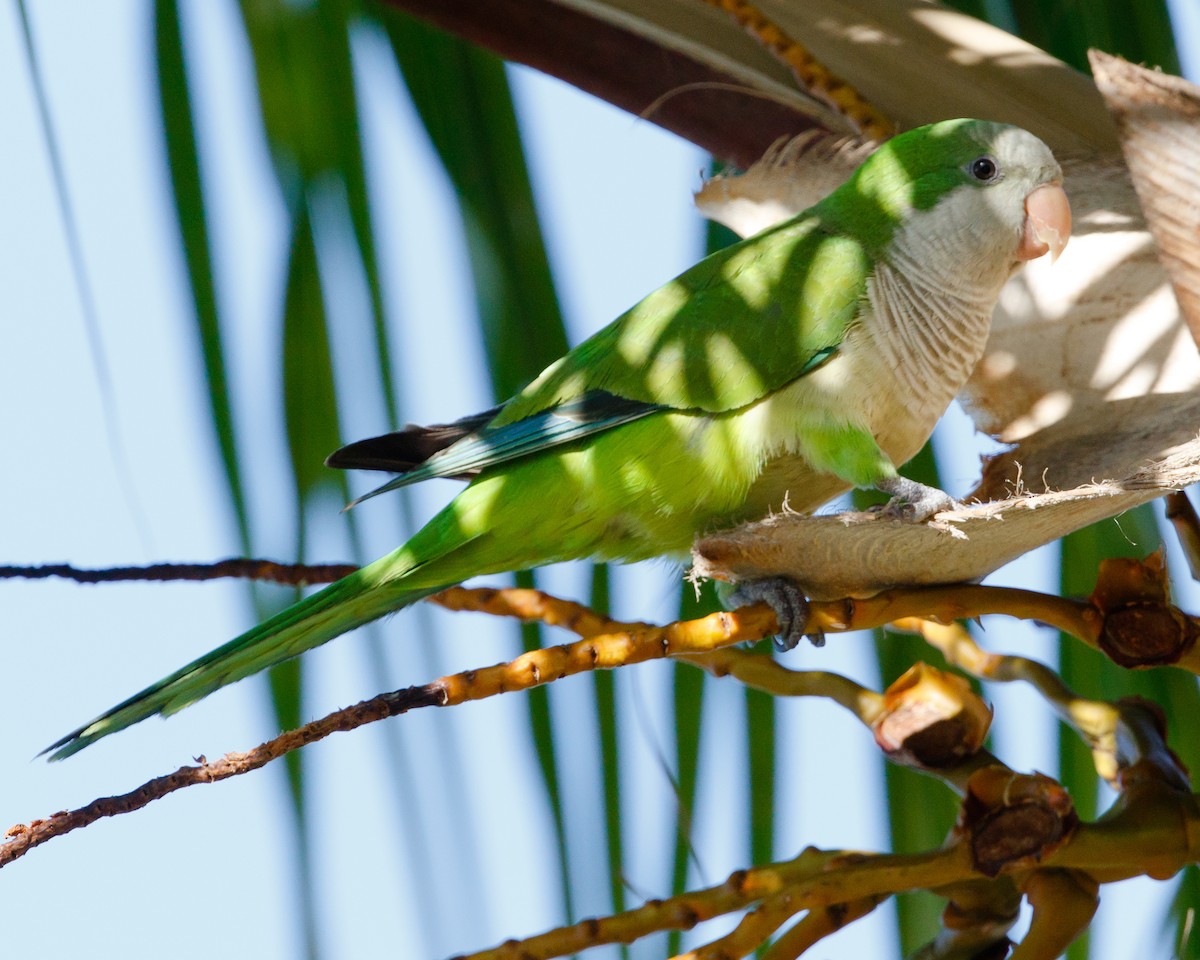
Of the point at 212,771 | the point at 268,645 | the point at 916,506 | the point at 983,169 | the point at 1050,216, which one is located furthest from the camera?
the point at 983,169

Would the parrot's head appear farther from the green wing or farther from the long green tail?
the long green tail

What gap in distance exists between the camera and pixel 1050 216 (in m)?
1.02

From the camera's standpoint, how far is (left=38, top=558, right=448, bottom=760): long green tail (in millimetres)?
807

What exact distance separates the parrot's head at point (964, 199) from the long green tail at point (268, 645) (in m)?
0.56

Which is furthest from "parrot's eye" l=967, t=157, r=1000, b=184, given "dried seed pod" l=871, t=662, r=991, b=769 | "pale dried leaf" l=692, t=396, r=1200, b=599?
"dried seed pod" l=871, t=662, r=991, b=769

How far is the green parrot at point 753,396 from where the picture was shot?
42.0 inches

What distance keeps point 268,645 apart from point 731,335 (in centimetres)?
50

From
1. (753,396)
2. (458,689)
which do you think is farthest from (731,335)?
(458,689)

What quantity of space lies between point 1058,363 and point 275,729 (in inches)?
27.0

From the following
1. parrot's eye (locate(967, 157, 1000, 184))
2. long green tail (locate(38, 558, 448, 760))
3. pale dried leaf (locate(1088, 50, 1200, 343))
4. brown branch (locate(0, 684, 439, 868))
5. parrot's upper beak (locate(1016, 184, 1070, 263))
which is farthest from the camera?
parrot's eye (locate(967, 157, 1000, 184))

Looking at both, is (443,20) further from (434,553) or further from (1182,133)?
(1182,133)

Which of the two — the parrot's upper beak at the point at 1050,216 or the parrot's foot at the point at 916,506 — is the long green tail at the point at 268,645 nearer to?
the parrot's foot at the point at 916,506

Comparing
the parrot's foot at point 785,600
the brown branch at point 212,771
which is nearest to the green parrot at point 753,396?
the parrot's foot at point 785,600

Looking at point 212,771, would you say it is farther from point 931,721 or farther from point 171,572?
point 931,721
